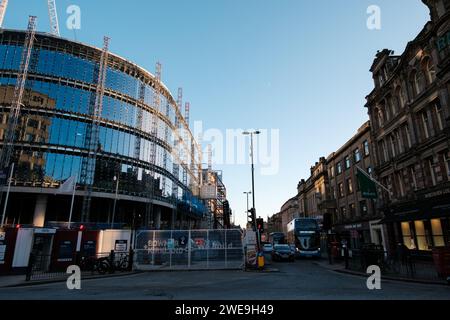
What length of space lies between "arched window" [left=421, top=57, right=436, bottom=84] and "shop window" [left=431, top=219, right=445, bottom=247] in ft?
34.0

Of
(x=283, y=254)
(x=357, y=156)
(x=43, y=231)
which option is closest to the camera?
(x=43, y=231)

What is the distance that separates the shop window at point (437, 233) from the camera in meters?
21.1

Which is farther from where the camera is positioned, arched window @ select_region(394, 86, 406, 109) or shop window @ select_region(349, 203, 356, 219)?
shop window @ select_region(349, 203, 356, 219)

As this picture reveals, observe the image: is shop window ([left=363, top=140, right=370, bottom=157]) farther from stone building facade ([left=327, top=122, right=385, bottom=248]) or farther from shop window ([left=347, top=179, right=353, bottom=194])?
shop window ([left=347, top=179, right=353, bottom=194])

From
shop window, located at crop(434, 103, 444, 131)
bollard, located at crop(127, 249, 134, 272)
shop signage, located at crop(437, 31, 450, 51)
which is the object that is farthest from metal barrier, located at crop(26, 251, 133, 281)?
shop signage, located at crop(437, 31, 450, 51)

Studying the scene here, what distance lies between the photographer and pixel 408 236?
25438mm

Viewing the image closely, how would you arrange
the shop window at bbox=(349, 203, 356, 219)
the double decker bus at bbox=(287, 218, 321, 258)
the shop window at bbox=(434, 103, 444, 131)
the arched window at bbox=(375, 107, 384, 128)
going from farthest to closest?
1. the shop window at bbox=(349, 203, 356, 219)
2. the double decker bus at bbox=(287, 218, 321, 258)
3. the arched window at bbox=(375, 107, 384, 128)
4. the shop window at bbox=(434, 103, 444, 131)

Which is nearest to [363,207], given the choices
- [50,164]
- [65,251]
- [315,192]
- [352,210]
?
[352,210]

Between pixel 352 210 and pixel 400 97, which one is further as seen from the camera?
pixel 352 210

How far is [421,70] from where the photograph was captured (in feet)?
75.8

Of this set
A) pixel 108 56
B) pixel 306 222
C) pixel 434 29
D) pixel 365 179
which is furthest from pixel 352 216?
pixel 108 56

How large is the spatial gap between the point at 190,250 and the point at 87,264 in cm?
697

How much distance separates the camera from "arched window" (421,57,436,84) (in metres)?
21.9

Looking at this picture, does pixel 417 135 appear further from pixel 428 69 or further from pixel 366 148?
pixel 366 148
